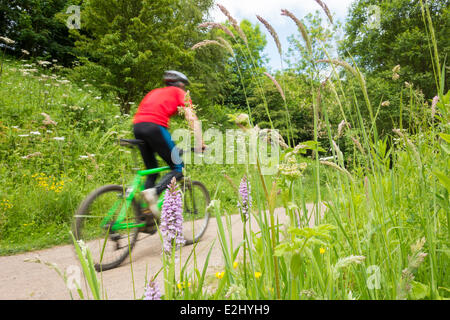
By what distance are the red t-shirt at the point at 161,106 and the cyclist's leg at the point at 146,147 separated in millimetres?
77

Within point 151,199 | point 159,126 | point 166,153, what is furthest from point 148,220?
point 159,126

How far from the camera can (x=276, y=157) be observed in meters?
0.77

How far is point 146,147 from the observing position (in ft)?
10.6

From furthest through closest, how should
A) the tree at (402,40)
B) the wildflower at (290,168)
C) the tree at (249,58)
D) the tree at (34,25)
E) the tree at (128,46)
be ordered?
the tree at (34,25), the tree at (402,40), the tree at (128,46), the tree at (249,58), the wildflower at (290,168)

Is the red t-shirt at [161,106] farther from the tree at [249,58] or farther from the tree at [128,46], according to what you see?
the tree at [128,46]

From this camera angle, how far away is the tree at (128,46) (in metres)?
8.87

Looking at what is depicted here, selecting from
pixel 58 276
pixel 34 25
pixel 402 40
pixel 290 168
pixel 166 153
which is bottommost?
pixel 58 276

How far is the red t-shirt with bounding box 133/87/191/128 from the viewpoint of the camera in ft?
10.2

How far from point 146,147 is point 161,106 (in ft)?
1.62

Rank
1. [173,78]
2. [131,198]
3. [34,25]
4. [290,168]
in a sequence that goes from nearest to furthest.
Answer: [290,168], [131,198], [173,78], [34,25]

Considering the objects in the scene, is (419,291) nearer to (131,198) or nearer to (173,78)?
(131,198)

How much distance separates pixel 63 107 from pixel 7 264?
5.51 meters

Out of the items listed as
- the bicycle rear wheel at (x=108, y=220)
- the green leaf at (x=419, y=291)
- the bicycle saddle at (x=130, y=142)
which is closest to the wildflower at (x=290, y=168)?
the green leaf at (x=419, y=291)

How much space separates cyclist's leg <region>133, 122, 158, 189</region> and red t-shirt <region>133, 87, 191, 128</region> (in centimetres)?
8
